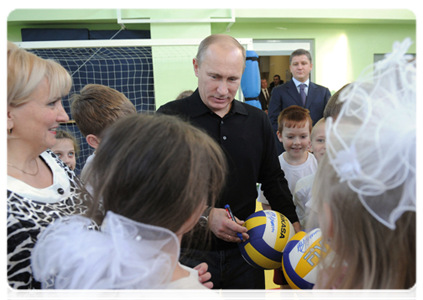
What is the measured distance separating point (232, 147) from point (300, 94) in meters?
3.22

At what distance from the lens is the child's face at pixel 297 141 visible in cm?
253

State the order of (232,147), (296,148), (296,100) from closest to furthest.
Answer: (232,147)
(296,148)
(296,100)

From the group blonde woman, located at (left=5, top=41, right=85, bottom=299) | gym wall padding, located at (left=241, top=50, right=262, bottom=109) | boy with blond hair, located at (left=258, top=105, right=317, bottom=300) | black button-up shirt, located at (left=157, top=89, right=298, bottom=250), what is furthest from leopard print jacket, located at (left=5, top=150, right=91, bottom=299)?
gym wall padding, located at (left=241, top=50, right=262, bottom=109)

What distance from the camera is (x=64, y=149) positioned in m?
2.44

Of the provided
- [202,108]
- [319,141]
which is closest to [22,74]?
[202,108]

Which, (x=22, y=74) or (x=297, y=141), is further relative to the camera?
(x=297, y=141)

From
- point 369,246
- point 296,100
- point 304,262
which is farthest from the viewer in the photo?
point 296,100

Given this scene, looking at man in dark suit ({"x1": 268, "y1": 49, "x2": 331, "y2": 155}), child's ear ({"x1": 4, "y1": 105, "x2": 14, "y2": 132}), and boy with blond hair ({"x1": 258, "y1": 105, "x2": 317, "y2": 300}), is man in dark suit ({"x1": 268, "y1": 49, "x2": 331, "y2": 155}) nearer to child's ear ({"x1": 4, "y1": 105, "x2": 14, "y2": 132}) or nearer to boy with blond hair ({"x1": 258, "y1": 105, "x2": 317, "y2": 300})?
boy with blond hair ({"x1": 258, "y1": 105, "x2": 317, "y2": 300})

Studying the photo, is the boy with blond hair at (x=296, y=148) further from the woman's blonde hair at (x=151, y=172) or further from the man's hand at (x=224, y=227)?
the woman's blonde hair at (x=151, y=172)

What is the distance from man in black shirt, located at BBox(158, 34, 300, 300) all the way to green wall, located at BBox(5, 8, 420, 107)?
16.7 ft

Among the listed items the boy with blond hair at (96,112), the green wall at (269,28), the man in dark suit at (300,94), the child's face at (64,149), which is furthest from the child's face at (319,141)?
the green wall at (269,28)

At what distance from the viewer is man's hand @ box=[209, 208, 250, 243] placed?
1.47 m

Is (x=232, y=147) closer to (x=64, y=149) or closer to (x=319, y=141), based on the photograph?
(x=319, y=141)

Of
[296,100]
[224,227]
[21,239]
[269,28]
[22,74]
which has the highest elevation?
[269,28]
